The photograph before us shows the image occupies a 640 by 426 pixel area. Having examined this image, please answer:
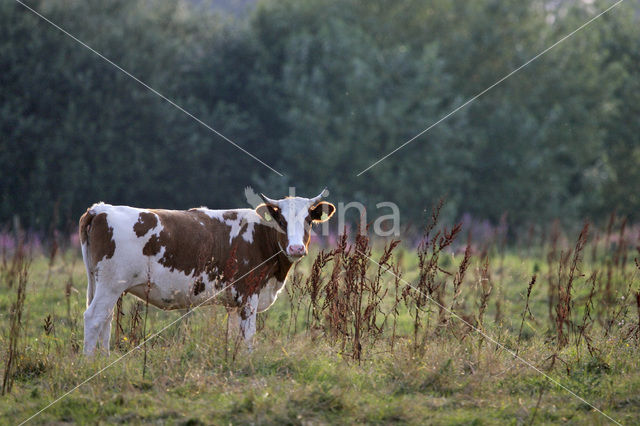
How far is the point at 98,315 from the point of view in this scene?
688cm

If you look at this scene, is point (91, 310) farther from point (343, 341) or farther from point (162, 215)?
point (343, 341)

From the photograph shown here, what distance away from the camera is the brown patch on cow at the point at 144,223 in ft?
23.5

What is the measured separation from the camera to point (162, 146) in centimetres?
2327

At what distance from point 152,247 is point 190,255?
1.40ft

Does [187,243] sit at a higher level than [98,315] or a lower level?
higher

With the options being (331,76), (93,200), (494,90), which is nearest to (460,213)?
(494,90)

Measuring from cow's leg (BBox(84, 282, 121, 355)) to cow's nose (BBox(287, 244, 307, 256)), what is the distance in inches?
69.8

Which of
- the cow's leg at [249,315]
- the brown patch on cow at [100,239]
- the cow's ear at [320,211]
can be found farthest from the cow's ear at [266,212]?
the brown patch on cow at [100,239]

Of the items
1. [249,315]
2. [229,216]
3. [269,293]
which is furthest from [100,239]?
[269,293]

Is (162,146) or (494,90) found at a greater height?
(494,90)

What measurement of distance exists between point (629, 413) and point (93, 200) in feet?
63.3

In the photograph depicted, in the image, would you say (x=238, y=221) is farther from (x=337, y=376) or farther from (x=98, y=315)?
(x=337, y=376)

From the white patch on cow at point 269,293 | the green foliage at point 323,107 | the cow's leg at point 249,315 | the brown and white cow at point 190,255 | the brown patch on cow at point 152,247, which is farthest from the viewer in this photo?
the green foliage at point 323,107

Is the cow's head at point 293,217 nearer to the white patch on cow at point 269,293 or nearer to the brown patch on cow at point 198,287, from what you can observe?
the white patch on cow at point 269,293
